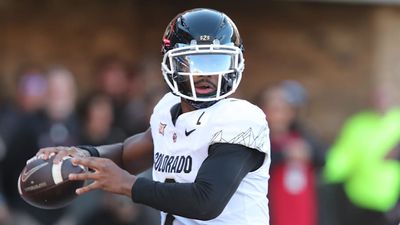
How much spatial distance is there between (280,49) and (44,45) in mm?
2425

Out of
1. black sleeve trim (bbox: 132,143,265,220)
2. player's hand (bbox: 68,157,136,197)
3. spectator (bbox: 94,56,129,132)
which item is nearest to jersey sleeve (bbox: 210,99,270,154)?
black sleeve trim (bbox: 132,143,265,220)

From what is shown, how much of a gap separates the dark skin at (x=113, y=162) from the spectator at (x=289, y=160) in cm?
235

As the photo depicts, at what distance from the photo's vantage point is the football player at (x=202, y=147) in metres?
4.73

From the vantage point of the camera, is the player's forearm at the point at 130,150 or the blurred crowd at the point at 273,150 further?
the blurred crowd at the point at 273,150

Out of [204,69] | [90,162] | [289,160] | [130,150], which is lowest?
[289,160]

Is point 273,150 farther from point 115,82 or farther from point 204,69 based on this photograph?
point 204,69

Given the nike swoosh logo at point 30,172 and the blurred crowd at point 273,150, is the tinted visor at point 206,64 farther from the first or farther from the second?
the blurred crowd at point 273,150

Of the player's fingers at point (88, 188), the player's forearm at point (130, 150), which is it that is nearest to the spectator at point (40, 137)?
the player's forearm at point (130, 150)

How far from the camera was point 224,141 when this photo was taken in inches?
191

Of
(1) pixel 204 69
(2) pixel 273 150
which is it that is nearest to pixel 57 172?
(1) pixel 204 69

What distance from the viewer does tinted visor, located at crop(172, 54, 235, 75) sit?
16.5ft

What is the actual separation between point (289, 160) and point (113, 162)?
148 inches

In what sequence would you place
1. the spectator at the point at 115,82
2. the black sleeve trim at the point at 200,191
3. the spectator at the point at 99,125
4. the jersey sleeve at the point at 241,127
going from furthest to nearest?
the spectator at the point at 115,82
the spectator at the point at 99,125
the jersey sleeve at the point at 241,127
the black sleeve trim at the point at 200,191

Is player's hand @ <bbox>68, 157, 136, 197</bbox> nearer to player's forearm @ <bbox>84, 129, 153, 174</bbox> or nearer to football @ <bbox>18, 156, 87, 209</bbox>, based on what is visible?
football @ <bbox>18, 156, 87, 209</bbox>
